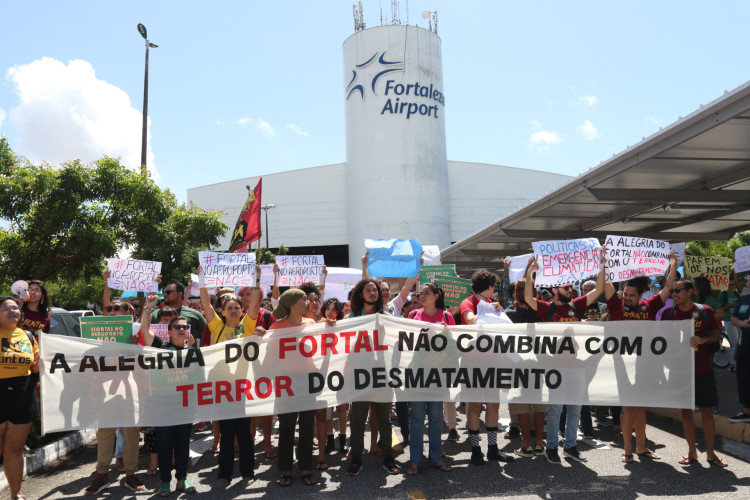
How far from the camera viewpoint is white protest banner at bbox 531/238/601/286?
6.97 m

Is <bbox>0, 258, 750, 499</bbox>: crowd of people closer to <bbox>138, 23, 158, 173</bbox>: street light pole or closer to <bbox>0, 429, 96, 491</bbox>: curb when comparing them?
<bbox>0, 429, 96, 491</bbox>: curb

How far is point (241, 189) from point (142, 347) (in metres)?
44.2

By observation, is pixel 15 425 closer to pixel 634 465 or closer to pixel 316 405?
pixel 316 405

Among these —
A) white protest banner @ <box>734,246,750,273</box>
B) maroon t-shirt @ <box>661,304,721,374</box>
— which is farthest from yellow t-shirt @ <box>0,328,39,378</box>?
white protest banner @ <box>734,246,750,273</box>

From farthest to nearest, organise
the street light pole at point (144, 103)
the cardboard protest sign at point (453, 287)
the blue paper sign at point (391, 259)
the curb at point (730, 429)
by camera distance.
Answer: the street light pole at point (144, 103) < the blue paper sign at point (391, 259) < the cardboard protest sign at point (453, 287) < the curb at point (730, 429)

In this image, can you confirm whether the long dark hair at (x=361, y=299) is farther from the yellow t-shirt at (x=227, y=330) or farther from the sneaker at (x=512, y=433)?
the sneaker at (x=512, y=433)

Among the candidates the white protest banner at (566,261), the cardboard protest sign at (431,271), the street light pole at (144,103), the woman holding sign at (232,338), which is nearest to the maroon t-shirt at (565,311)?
the white protest banner at (566,261)

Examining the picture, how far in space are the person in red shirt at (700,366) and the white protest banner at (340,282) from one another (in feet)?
30.8

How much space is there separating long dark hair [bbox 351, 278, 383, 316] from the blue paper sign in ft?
15.9

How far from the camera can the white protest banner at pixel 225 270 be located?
27.2 feet

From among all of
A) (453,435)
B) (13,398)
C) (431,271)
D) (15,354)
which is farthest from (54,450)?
(431,271)

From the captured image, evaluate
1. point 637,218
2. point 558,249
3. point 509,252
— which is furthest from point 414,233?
point 558,249

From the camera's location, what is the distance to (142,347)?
5.70 metres

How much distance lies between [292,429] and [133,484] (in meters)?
1.52
